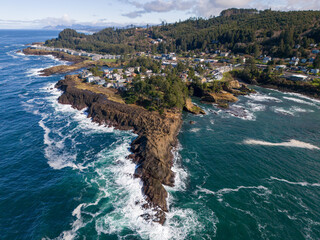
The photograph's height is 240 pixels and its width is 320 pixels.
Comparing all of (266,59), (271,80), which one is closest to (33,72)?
(271,80)

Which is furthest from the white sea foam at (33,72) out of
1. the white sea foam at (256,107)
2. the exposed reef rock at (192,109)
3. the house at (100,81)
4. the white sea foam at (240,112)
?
the white sea foam at (256,107)

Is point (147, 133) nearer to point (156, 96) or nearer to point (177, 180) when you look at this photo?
point (177, 180)

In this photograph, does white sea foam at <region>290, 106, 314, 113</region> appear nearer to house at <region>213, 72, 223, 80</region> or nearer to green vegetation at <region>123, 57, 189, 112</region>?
house at <region>213, 72, 223, 80</region>

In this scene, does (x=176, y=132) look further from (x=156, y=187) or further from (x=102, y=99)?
(x=102, y=99)

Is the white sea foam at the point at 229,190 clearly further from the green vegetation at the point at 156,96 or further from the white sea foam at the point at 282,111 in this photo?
the white sea foam at the point at 282,111

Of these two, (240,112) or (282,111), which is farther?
(282,111)

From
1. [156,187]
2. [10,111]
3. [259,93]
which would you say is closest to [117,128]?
[156,187]

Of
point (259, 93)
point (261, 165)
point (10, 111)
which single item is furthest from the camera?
point (259, 93)
